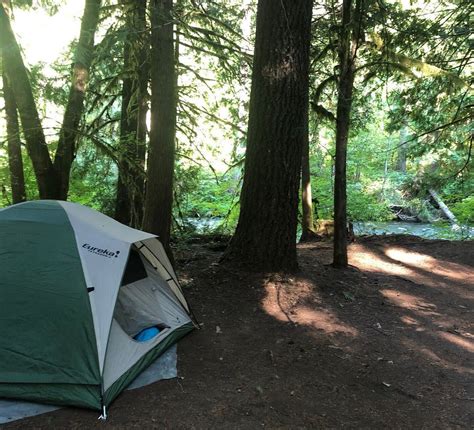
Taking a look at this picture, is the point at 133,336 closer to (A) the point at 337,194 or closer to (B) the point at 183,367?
(B) the point at 183,367

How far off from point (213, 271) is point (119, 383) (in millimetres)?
2978

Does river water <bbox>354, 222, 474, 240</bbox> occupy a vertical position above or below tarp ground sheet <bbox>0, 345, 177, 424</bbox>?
above

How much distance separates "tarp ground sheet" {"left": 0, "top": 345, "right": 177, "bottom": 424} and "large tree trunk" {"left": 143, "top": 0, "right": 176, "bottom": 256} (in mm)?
2344

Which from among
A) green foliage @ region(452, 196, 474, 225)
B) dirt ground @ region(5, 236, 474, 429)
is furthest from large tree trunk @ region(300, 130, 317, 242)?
green foliage @ region(452, 196, 474, 225)

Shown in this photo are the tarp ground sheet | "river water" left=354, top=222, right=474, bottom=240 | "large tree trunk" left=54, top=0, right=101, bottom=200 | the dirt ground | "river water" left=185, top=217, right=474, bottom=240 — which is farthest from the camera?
"river water" left=354, top=222, right=474, bottom=240

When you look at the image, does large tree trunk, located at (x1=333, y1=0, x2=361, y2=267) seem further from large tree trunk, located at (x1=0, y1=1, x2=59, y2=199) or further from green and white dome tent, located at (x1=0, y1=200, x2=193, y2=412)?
large tree trunk, located at (x1=0, y1=1, x2=59, y2=199)

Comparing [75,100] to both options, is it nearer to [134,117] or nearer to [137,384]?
[134,117]

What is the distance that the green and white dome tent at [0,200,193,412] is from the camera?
339 centimetres

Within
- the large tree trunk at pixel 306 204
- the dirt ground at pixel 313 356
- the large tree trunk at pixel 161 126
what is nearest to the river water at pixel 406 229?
the large tree trunk at pixel 306 204

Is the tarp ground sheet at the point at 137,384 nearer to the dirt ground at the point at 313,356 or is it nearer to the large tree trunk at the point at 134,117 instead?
the dirt ground at the point at 313,356

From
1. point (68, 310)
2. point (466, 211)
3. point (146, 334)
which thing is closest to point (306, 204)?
point (466, 211)

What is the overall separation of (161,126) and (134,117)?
3.41 metres

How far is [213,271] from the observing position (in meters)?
6.39

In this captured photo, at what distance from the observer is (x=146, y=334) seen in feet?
14.0
